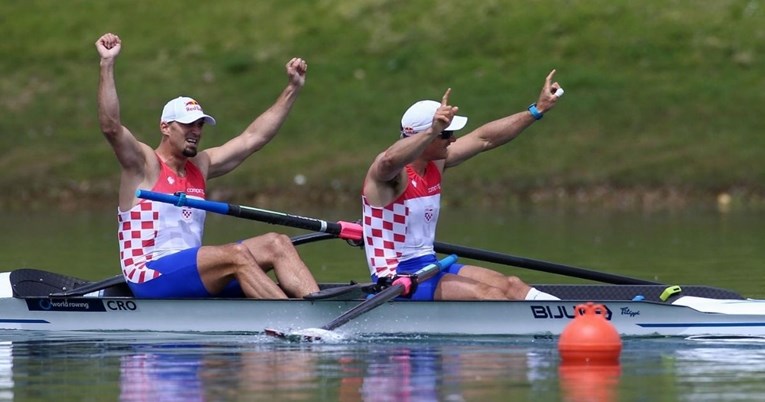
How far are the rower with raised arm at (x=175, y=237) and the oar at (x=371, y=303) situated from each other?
568mm

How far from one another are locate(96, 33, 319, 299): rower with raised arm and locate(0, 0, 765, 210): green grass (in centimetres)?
2169

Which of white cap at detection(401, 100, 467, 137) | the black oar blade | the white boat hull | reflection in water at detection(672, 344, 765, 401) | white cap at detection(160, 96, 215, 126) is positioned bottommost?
reflection in water at detection(672, 344, 765, 401)

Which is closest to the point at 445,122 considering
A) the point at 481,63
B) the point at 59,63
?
the point at 481,63

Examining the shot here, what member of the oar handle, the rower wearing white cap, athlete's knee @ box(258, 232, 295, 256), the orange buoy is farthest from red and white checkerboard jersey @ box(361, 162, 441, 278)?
the orange buoy

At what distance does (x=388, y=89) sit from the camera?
4209cm

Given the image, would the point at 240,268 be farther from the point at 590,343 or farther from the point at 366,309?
the point at 590,343

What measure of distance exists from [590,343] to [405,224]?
2663 mm

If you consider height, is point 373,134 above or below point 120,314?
above

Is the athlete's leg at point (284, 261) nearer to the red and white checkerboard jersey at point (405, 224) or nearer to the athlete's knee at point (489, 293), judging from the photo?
the red and white checkerboard jersey at point (405, 224)

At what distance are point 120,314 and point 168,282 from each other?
578 mm

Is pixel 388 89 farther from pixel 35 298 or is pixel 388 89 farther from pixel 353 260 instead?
pixel 35 298

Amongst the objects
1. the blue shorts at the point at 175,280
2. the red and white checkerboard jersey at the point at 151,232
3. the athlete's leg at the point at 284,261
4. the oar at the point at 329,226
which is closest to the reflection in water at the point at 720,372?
the oar at the point at 329,226

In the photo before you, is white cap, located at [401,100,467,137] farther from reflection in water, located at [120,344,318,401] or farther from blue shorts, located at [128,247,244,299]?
reflection in water, located at [120,344,318,401]

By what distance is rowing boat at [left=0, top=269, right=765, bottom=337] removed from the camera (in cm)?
1440
